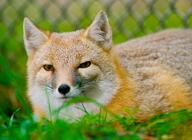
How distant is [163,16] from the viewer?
8969 mm

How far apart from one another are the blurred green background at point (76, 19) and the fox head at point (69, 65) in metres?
2.49

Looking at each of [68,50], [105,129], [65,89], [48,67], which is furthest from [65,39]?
[105,129]

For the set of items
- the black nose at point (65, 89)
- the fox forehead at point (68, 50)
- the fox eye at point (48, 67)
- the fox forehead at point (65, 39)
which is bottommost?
the black nose at point (65, 89)

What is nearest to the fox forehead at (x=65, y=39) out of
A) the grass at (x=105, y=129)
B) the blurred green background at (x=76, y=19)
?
the grass at (x=105, y=129)

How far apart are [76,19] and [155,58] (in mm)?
3203

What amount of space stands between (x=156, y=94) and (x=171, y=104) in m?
0.14

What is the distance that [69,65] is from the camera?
18.7 ft

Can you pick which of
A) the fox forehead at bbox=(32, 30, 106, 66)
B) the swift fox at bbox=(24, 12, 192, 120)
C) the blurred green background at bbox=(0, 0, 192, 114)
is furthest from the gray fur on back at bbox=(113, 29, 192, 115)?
the blurred green background at bbox=(0, 0, 192, 114)

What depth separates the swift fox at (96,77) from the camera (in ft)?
18.7

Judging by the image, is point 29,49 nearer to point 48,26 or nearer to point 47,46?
point 47,46

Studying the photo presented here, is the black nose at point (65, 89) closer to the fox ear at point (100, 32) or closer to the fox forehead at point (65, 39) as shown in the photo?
the fox forehead at point (65, 39)

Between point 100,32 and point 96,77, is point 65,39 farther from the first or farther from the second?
point 96,77

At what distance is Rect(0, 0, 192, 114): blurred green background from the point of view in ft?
29.1

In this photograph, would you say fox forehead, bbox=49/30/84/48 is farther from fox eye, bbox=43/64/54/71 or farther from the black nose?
the black nose
